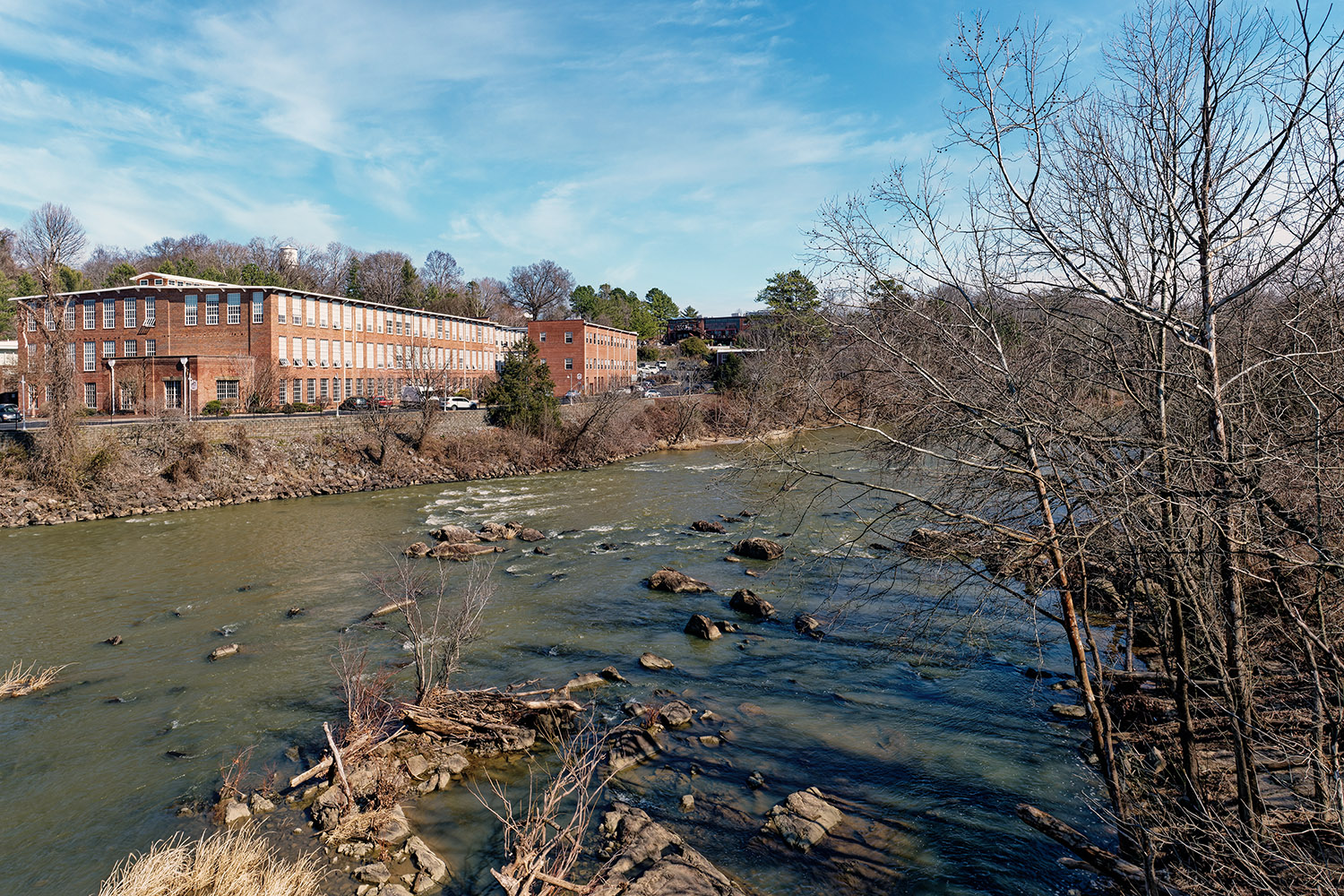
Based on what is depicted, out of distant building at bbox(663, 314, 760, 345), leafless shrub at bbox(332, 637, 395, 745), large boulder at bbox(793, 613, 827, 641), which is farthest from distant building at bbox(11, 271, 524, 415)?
distant building at bbox(663, 314, 760, 345)

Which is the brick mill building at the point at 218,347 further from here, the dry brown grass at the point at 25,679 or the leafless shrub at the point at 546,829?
the leafless shrub at the point at 546,829

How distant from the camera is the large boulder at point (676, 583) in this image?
19078 millimetres

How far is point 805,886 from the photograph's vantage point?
827cm

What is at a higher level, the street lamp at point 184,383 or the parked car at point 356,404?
the street lamp at point 184,383

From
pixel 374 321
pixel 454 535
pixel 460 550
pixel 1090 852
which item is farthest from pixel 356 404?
pixel 1090 852

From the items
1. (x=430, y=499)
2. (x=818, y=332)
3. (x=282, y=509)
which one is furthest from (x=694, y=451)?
(x=818, y=332)

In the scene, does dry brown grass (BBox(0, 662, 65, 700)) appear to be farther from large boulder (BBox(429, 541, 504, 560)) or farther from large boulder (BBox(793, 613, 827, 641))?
large boulder (BBox(793, 613, 827, 641))

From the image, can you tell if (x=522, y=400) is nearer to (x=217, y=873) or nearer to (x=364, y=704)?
(x=364, y=704)

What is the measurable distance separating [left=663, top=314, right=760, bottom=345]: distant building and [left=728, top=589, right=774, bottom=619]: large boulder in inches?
3952

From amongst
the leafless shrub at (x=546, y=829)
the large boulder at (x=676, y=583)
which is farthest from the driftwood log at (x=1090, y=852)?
the large boulder at (x=676, y=583)

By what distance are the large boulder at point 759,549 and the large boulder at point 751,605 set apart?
4.38m

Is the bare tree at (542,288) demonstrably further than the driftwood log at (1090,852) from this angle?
Yes

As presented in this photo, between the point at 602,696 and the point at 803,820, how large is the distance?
4656 mm

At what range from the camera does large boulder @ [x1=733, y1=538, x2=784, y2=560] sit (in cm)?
2241
